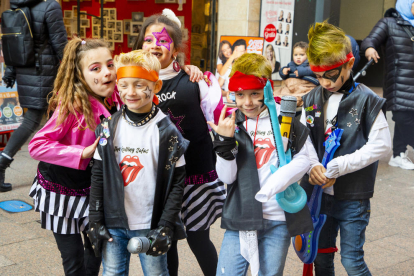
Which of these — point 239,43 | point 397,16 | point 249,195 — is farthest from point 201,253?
point 239,43

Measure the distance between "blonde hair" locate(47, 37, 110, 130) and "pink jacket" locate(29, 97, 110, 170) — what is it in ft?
0.12

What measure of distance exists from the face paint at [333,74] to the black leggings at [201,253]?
1198 mm

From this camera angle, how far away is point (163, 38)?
117 inches

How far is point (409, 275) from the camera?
3.66 metres

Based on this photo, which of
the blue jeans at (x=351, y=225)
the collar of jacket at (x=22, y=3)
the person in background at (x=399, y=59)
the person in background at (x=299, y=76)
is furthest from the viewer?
the person in background at (x=299, y=76)

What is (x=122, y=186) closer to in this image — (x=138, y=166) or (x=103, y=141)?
(x=138, y=166)

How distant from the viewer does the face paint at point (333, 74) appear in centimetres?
273

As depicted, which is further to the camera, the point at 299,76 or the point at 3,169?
the point at 299,76

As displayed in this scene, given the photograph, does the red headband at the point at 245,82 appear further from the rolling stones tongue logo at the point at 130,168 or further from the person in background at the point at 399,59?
the person in background at the point at 399,59

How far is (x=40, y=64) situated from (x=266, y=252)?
12.8 ft

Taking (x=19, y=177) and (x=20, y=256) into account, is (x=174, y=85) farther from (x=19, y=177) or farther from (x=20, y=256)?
(x=19, y=177)

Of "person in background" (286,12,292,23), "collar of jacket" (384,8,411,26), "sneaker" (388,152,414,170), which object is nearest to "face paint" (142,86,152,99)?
"collar of jacket" (384,8,411,26)

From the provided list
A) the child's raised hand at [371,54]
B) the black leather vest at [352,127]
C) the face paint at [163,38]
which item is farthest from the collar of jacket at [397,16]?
the face paint at [163,38]

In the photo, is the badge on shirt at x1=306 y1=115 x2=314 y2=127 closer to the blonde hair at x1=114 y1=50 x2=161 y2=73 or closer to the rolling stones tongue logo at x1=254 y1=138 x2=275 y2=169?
the rolling stones tongue logo at x1=254 y1=138 x2=275 y2=169
